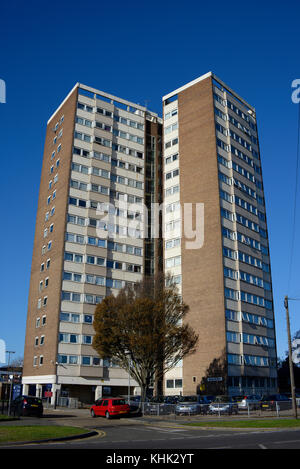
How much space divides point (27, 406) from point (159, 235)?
43084 millimetres

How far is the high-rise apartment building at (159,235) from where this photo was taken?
197ft

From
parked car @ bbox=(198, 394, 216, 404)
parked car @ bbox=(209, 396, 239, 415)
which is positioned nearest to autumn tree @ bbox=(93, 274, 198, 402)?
parked car @ bbox=(198, 394, 216, 404)

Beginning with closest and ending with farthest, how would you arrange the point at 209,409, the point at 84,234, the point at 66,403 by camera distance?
1. the point at 209,409
2. the point at 66,403
3. the point at 84,234

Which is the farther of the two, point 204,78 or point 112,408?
point 204,78

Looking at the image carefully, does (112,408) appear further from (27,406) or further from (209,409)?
(209,409)

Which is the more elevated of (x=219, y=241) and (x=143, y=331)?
(x=219, y=241)

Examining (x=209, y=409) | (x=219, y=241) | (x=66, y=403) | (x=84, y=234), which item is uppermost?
(x=84, y=234)

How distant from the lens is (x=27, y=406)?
32875mm

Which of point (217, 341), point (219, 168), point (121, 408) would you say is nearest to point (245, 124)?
point (219, 168)

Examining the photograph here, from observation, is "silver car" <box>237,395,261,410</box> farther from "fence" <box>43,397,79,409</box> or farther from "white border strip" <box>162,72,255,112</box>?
"white border strip" <box>162,72,255,112</box>

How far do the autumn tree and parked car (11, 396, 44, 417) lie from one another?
1075cm

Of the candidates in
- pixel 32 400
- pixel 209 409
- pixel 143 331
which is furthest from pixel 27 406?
pixel 209 409

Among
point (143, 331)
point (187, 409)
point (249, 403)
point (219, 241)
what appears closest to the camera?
point (187, 409)
